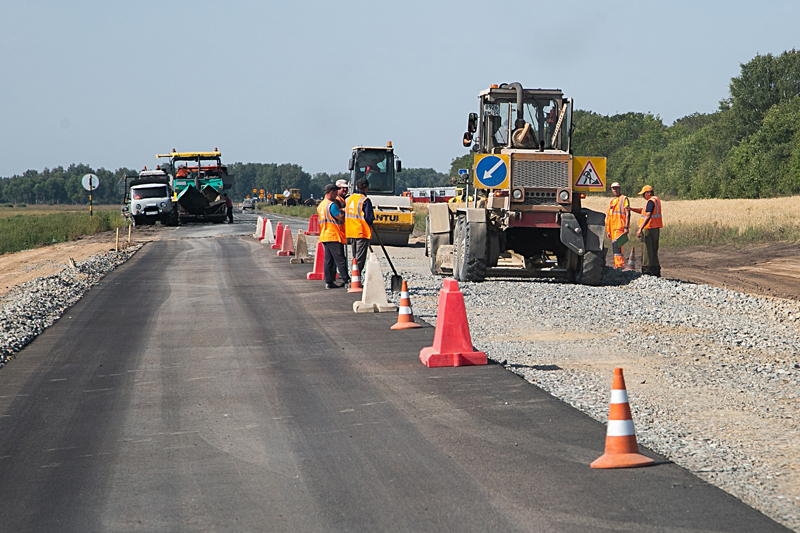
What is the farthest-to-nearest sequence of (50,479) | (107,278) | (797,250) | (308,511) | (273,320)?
1. (797,250)
2. (107,278)
3. (273,320)
4. (50,479)
5. (308,511)

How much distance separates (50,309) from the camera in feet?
42.7

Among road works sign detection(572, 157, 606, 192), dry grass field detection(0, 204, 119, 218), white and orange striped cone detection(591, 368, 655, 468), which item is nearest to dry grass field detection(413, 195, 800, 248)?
road works sign detection(572, 157, 606, 192)

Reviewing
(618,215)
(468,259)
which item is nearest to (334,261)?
(468,259)

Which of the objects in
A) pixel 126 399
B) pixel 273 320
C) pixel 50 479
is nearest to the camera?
pixel 50 479

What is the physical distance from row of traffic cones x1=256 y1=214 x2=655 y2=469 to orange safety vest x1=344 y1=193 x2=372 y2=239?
2.26 ft

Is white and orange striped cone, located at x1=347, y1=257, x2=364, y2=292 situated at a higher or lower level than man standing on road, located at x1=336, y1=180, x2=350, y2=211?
lower

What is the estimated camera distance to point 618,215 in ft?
64.2

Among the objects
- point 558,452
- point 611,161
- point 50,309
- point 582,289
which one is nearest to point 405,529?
point 558,452

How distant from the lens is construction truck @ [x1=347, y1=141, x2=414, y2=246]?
1026 inches

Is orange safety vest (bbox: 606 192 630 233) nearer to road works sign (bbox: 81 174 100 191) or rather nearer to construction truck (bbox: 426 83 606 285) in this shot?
construction truck (bbox: 426 83 606 285)

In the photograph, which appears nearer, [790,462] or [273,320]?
[790,462]

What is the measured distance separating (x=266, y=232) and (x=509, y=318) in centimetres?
1889

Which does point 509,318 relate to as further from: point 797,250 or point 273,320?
point 797,250

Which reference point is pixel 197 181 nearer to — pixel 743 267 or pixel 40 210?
pixel 743 267
